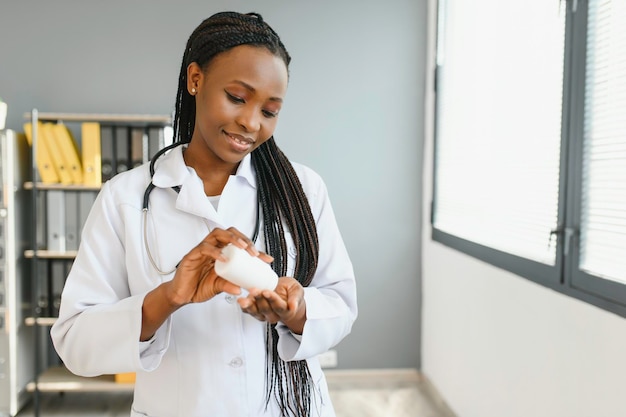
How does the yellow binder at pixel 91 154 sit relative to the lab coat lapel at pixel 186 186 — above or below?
above

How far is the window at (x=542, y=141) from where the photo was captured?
1754 mm

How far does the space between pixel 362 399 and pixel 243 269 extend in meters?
2.77

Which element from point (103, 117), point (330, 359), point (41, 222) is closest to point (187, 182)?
point (103, 117)

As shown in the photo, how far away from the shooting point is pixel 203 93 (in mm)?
1030

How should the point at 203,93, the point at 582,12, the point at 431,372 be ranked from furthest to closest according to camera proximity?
the point at 431,372
the point at 582,12
the point at 203,93

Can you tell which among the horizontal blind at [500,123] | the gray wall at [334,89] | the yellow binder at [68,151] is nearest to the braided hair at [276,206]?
the horizontal blind at [500,123]

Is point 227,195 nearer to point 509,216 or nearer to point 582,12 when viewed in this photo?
point 582,12

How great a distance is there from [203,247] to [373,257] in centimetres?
293

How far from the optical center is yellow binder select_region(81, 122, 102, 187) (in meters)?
3.17

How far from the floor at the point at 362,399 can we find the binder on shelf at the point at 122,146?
1342 millimetres

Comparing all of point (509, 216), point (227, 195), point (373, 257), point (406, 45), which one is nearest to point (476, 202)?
point (509, 216)

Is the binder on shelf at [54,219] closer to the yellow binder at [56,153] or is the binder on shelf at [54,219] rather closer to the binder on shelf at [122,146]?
the yellow binder at [56,153]

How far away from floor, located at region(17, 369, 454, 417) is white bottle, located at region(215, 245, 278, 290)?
250 centimetres

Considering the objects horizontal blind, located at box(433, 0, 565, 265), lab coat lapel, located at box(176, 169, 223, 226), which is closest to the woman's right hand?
lab coat lapel, located at box(176, 169, 223, 226)
